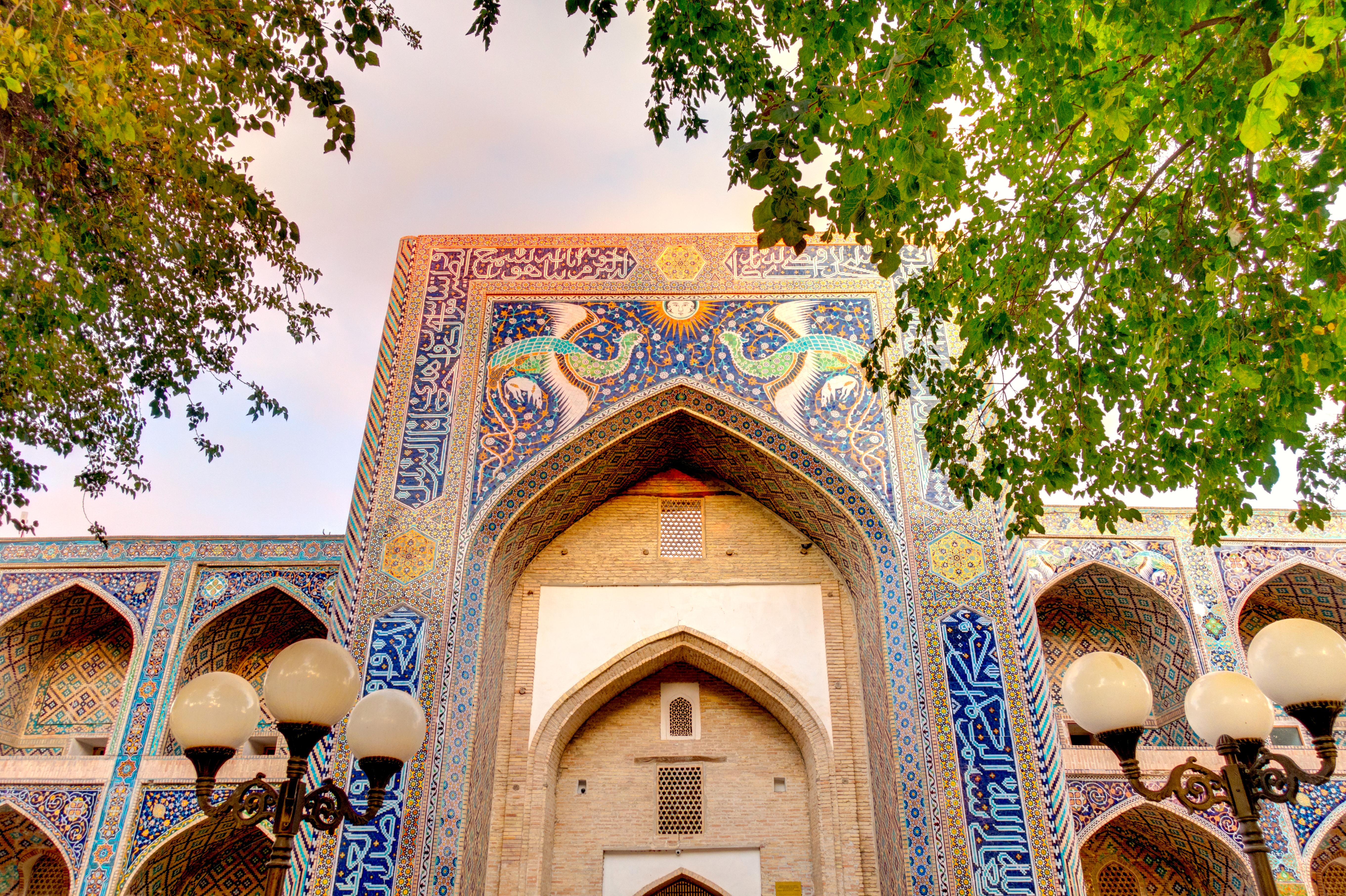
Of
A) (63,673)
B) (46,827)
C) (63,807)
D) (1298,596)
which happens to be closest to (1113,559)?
(1298,596)

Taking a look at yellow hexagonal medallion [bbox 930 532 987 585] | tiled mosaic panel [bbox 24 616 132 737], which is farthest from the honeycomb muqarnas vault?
tiled mosaic panel [bbox 24 616 132 737]

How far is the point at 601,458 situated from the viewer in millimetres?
8281

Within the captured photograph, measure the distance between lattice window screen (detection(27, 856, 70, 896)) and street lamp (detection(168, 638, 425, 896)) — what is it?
8.85 m

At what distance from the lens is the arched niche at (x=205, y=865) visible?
28.3 ft

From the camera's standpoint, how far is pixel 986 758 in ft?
21.8

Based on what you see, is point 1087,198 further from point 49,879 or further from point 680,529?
point 49,879

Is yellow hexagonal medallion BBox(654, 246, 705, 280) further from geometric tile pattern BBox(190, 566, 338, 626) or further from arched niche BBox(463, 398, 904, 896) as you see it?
geometric tile pattern BBox(190, 566, 338, 626)

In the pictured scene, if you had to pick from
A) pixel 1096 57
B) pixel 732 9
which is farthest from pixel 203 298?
pixel 1096 57

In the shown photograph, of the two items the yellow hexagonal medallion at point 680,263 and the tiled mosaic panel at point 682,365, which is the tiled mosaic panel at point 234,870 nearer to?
the tiled mosaic panel at point 682,365

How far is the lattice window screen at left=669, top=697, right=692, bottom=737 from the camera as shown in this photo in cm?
873

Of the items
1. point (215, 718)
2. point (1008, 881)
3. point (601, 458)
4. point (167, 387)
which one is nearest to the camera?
point (215, 718)

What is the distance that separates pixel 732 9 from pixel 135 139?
9.55 ft

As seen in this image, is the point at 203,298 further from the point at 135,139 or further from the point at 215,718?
the point at 215,718

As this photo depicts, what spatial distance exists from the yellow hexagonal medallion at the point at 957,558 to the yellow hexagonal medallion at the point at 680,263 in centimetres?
342
